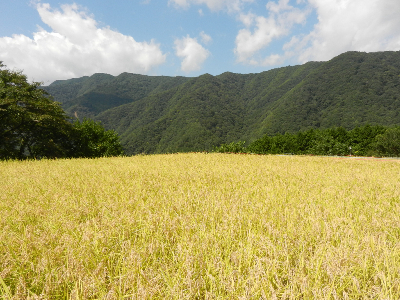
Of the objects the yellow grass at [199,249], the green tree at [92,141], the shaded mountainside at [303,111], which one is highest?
the shaded mountainside at [303,111]

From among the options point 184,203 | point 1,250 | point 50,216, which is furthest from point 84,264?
point 184,203

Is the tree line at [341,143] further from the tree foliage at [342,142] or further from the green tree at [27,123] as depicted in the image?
the green tree at [27,123]

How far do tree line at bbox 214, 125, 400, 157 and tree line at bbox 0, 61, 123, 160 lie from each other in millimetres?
14952

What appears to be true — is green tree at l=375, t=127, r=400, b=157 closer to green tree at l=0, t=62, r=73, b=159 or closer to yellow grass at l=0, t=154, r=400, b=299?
yellow grass at l=0, t=154, r=400, b=299

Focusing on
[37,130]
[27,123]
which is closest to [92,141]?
[37,130]

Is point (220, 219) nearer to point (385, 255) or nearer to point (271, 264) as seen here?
point (271, 264)

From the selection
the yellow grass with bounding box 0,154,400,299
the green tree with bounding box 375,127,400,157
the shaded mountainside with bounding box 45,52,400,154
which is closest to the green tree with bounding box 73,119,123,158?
the yellow grass with bounding box 0,154,400,299

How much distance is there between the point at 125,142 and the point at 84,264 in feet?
489

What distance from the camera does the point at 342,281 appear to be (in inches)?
59.2

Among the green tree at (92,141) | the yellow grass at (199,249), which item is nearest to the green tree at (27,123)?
the green tree at (92,141)

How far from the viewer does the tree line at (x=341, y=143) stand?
29.9m

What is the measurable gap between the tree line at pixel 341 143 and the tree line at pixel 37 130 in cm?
1495

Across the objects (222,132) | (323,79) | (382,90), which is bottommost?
(222,132)

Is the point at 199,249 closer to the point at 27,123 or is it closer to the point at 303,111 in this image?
the point at 27,123
